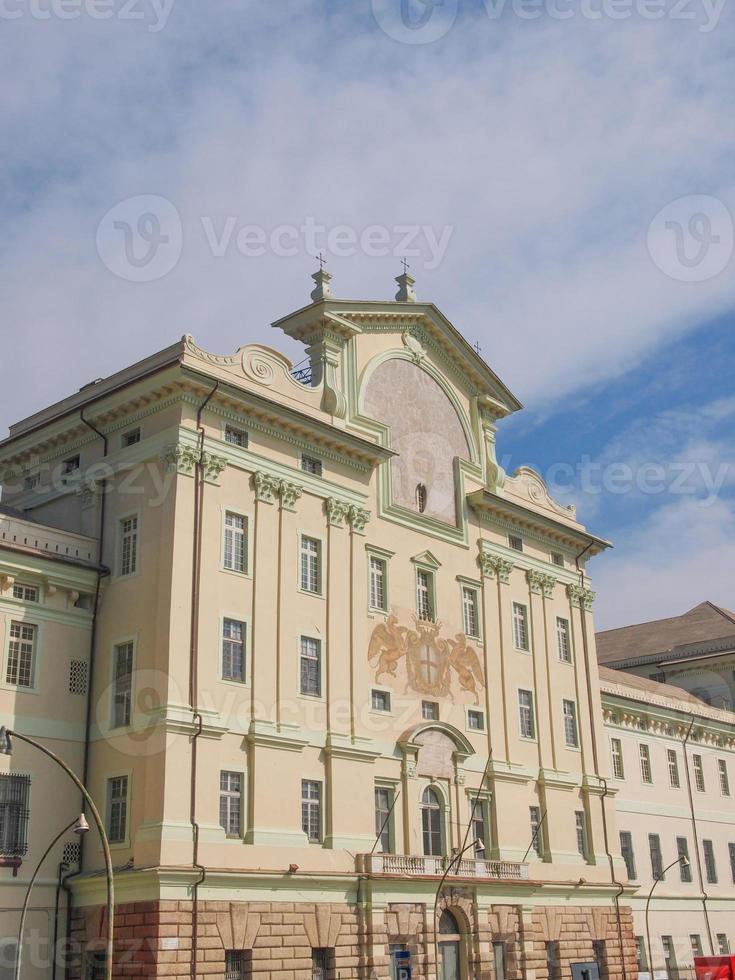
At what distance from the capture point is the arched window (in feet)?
141

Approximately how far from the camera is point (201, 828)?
3478 cm

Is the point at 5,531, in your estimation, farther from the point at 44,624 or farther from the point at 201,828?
the point at 201,828

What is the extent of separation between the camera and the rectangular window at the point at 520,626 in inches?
2005

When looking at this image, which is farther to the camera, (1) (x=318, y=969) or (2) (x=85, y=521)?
(2) (x=85, y=521)

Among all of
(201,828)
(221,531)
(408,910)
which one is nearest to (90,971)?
(201,828)

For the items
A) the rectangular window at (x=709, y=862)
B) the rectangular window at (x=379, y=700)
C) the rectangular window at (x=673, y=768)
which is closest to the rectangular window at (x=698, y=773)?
the rectangular window at (x=673, y=768)

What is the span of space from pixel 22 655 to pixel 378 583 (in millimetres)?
14050

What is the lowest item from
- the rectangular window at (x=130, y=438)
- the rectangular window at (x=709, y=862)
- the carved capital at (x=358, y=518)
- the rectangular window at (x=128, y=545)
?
the rectangular window at (x=709, y=862)

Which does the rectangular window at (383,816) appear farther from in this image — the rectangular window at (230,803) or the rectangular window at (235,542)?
the rectangular window at (235,542)

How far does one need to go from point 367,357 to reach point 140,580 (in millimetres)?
14604

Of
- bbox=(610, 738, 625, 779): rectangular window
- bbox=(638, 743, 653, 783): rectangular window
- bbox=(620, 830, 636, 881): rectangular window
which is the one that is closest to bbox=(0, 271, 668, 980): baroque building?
bbox=(620, 830, 636, 881): rectangular window

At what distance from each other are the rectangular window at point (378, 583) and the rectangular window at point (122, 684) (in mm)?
10219

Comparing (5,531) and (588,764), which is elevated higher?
(5,531)

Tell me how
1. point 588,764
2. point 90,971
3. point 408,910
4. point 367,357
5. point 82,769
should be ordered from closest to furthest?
point 90,971 < point 82,769 < point 408,910 < point 367,357 < point 588,764
